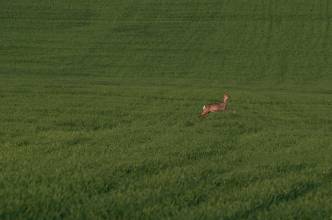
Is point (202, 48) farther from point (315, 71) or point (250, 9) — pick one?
point (250, 9)

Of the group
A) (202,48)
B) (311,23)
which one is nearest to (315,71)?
(202,48)

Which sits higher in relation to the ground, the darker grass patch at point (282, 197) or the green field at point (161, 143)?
the green field at point (161, 143)

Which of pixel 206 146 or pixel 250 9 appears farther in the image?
pixel 250 9

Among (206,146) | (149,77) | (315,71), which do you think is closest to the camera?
(206,146)

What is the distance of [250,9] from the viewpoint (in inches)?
1607

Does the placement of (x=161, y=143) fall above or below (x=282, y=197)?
above

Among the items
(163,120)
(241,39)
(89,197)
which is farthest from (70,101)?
(241,39)

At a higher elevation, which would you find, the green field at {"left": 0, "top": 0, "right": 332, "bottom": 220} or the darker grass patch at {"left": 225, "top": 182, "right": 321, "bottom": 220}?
the green field at {"left": 0, "top": 0, "right": 332, "bottom": 220}

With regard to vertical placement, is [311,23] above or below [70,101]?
above

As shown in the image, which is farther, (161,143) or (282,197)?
(161,143)

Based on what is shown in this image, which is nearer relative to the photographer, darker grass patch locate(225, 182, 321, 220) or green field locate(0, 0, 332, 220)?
darker grass patch locate(225, 182, 321, 220)

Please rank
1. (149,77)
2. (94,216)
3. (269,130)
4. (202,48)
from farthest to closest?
(202,48) < (149,77) < (269,130) < (94,216)

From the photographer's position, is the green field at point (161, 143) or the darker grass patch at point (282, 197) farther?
the green field at point (161, 143)

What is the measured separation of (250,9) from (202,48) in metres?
9.71
